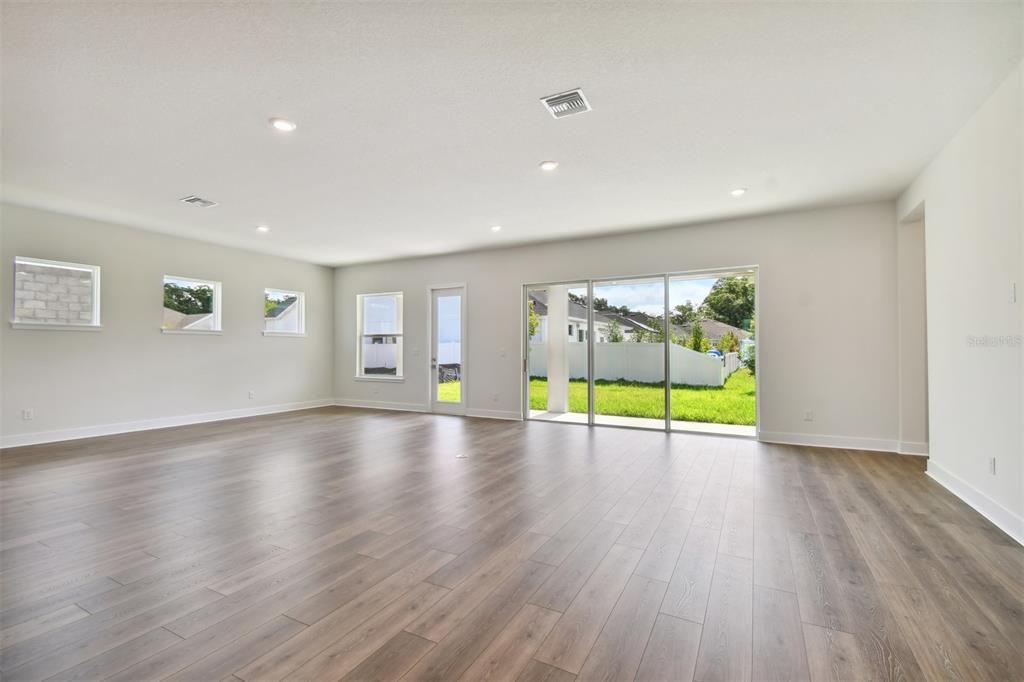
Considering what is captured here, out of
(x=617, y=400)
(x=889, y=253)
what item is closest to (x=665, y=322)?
(x=617, y=400)

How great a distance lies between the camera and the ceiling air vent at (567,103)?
2.91 metres

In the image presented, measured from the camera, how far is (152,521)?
2.91m

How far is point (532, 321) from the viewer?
7.23 meters

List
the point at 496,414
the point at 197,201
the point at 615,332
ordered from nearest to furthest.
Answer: the point at 197,201 < the point at 615,332 < the point at 496,414

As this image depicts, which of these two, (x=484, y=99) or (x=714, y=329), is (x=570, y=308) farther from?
(x=484, y=99)

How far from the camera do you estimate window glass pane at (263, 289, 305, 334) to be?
7988 mm

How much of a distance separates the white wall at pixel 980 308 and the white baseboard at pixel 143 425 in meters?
8.87

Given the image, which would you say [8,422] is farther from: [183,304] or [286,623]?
[286,623]

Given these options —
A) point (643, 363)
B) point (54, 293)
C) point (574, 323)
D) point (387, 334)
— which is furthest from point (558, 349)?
point (54, 293)

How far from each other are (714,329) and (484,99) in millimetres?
4379

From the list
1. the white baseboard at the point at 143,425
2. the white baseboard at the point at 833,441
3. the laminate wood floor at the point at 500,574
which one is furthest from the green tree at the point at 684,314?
the white baseboard at the point at 143,425

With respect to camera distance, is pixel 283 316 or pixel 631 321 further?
pixel 283 316

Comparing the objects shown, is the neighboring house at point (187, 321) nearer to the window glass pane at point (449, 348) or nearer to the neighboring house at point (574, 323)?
the window glass pane at point (449, 348)

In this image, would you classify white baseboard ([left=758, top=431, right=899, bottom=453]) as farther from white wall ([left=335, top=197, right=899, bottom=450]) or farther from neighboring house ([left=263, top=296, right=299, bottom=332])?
neighboring house ([left=263, top=296, right=299, bottom=332])
